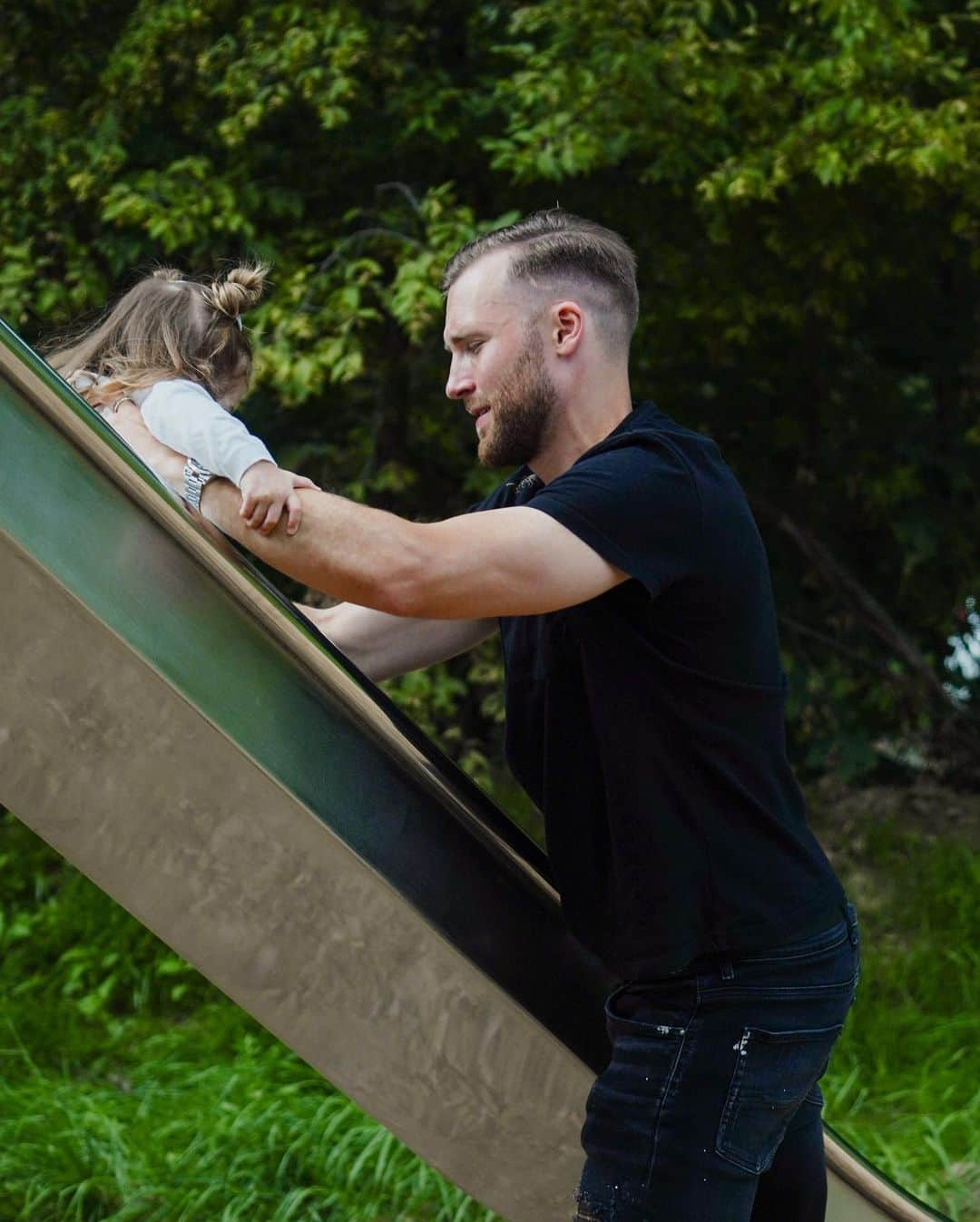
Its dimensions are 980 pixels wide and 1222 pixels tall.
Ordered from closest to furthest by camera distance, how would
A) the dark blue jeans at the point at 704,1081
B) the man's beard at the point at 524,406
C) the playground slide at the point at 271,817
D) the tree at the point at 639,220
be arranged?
the playground slide at the point at 271,817
the dark blue jeans at the point at 704,1081
the man's beard at the point at 524,406
the tree at the point at 639,220

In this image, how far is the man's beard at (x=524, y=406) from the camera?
6.79ft

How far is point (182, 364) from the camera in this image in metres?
2.18

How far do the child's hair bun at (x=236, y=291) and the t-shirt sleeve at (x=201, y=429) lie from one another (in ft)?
0.66

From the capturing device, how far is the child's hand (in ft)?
5.91

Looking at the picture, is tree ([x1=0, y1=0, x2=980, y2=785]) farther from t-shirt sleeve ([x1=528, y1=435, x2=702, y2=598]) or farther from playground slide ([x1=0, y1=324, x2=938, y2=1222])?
playground slide ([x1=0, y1=324, x2=938, y2=1222])

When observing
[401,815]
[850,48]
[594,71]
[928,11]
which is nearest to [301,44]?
[594,71]

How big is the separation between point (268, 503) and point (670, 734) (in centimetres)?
54

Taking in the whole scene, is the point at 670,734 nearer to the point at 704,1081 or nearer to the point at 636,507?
Answer: the point at 636,507

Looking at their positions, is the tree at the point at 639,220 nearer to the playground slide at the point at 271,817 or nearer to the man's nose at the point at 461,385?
the man's nose at the point at 461,385

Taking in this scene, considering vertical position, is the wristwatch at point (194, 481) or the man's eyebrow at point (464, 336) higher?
the wristwatch at point (194, 481)

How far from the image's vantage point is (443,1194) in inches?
141

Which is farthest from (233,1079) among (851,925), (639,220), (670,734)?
(639,220)

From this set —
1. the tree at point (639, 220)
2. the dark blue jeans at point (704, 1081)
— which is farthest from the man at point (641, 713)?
the tree at point (639, 220)

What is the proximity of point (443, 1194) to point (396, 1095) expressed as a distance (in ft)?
Answer: 6.22
